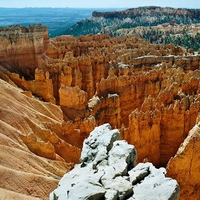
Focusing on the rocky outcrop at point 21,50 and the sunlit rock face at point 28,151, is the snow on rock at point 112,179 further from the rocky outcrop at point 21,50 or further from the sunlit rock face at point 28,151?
the rocky outcrop at point 21,50

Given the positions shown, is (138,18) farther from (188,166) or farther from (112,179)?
(112,179)

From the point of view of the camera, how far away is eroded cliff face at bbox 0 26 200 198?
1873 cm

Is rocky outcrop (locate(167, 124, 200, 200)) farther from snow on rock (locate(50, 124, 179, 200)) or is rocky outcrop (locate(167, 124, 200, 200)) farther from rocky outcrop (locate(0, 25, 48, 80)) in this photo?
rocky outcrop (locate(0, 25, 48, 80))

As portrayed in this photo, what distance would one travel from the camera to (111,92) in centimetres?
2697

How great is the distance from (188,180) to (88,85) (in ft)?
78.4

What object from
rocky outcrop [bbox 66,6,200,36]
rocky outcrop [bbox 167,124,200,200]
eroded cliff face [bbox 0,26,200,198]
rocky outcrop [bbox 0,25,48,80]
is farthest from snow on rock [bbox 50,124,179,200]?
rocky outcrop [bbox 66,6,200,36]

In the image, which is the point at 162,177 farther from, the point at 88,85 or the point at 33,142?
the point at 88,85

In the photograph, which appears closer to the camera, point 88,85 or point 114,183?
point 114,183

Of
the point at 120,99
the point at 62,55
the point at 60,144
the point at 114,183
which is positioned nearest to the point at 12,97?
the point at 60,144

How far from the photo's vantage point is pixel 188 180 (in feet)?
47.6

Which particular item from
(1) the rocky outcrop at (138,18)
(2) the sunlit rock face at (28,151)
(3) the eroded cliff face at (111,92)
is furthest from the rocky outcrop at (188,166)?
(1) the rocky outcrop at (138,18)

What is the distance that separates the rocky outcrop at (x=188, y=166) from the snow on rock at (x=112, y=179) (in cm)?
461

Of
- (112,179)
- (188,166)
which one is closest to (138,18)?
(188,166)

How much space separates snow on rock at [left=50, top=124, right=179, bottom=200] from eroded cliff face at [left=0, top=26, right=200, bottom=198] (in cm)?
735
